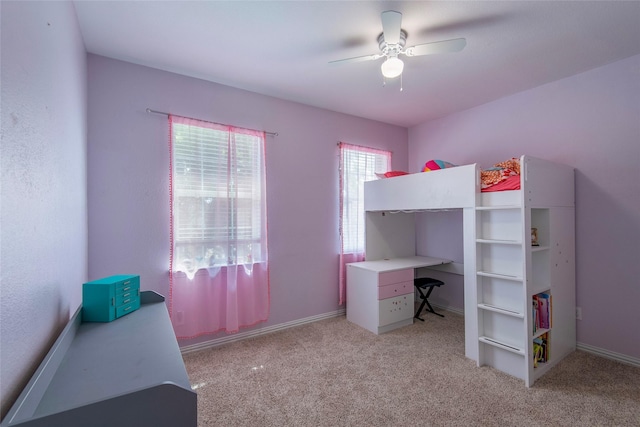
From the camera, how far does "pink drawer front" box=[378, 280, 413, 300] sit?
3.10m

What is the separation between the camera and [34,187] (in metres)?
1.00

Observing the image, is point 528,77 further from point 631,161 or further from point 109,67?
point 109,67

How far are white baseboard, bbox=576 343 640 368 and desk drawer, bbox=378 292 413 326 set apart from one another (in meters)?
1.53

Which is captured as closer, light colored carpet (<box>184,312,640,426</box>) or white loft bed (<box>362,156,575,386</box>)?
light colored carpet (<box>184,312,640,426</box>)

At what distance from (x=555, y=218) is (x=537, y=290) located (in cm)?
67

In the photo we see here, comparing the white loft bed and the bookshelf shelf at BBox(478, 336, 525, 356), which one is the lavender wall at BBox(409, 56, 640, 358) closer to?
the white loft bed

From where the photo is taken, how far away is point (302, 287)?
11.0 ft

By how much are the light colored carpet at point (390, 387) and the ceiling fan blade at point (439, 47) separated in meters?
2.35

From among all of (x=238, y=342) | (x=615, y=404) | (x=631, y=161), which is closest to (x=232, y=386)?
(x=238, y=342)

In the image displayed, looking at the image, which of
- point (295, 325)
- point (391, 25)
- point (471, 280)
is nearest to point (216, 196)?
point (295, 325)

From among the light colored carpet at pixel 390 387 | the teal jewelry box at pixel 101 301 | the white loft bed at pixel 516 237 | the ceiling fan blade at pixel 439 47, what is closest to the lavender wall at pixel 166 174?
the light colored carpet at pixel 390 387

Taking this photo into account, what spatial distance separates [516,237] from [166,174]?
2.95 metres

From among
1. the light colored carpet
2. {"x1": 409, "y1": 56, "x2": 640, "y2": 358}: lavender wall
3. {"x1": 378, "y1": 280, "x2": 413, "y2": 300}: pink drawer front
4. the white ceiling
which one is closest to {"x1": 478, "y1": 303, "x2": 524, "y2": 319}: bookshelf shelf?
the light colored carpet

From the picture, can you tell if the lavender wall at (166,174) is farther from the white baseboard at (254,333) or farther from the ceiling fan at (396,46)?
the ceiling fan at (396,46)
